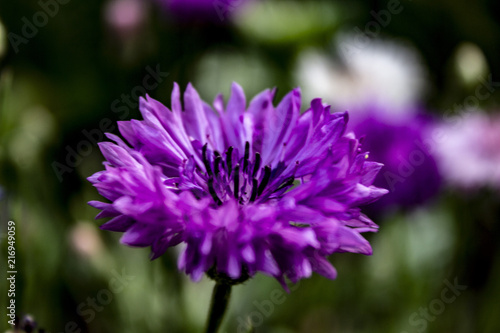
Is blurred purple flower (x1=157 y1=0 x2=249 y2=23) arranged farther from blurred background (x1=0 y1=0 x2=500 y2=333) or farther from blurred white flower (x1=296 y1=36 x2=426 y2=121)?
blurred white flower (x1=296 y1=36 x2=426 y2=121)

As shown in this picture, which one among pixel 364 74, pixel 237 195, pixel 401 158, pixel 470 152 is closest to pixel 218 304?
pixel 237 195

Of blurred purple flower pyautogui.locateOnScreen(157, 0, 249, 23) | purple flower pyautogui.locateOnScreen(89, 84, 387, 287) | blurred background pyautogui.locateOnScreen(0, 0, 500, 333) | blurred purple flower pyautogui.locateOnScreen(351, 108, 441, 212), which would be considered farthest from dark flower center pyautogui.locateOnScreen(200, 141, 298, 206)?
blurred purple flower pyautogui.locateOnScreen(157, 0, 249, 23)

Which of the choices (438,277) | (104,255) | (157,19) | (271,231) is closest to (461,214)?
(438,277)

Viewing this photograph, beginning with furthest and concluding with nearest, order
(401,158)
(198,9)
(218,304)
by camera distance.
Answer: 1. (198,9)
2. (401,158)
3. (218,304)

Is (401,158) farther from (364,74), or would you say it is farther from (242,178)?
(242,178)

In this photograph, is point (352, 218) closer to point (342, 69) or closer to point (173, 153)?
point (173, 153)

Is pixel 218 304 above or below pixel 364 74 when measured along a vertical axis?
below

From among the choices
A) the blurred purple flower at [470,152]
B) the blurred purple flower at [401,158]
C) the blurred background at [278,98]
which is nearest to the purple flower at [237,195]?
the blurred background at [278,98]

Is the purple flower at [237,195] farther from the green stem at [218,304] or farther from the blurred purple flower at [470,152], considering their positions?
the blurred purple flower at [470,152]
